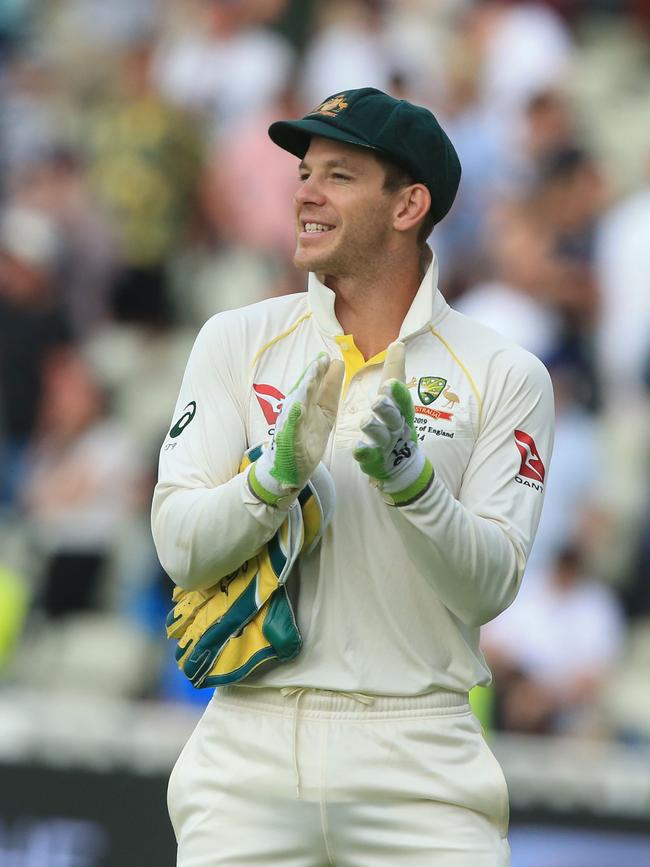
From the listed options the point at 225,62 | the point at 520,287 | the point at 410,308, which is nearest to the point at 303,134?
the point at 410,308

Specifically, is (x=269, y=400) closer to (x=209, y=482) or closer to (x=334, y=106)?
(x=209, y=482)

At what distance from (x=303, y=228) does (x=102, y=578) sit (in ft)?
15.0

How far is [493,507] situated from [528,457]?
0.15 meters

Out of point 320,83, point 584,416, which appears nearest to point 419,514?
point 584,416

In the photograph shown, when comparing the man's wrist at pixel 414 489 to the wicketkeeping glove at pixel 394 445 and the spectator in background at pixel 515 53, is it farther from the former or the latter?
the spectator in background at pixel 515 53

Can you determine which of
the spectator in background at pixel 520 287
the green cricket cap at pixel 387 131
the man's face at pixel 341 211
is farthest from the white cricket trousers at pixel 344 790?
the spectator in background at pixel 520 287

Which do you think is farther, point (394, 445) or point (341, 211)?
point (341, 211)

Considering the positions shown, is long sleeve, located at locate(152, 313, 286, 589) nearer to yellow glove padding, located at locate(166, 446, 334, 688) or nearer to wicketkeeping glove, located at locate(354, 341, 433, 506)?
yellow glove padding, located at locate(166, 446, 334, 688)

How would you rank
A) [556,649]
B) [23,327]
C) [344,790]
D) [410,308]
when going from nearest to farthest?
[344,790], [410,308], [556,649], [23,327]

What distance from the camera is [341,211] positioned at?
10.3 feet

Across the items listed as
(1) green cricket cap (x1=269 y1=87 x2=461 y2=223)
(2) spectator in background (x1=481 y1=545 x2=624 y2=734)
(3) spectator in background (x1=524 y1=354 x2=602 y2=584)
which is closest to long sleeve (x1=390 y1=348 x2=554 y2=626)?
(1) green cricket cap (x1=269 y1=87 x2=461 y2=223)

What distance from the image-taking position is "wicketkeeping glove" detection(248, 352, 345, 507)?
2811 millimetres

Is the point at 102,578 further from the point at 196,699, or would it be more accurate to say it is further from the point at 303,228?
the point at 303,228

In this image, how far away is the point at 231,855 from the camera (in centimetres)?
295
